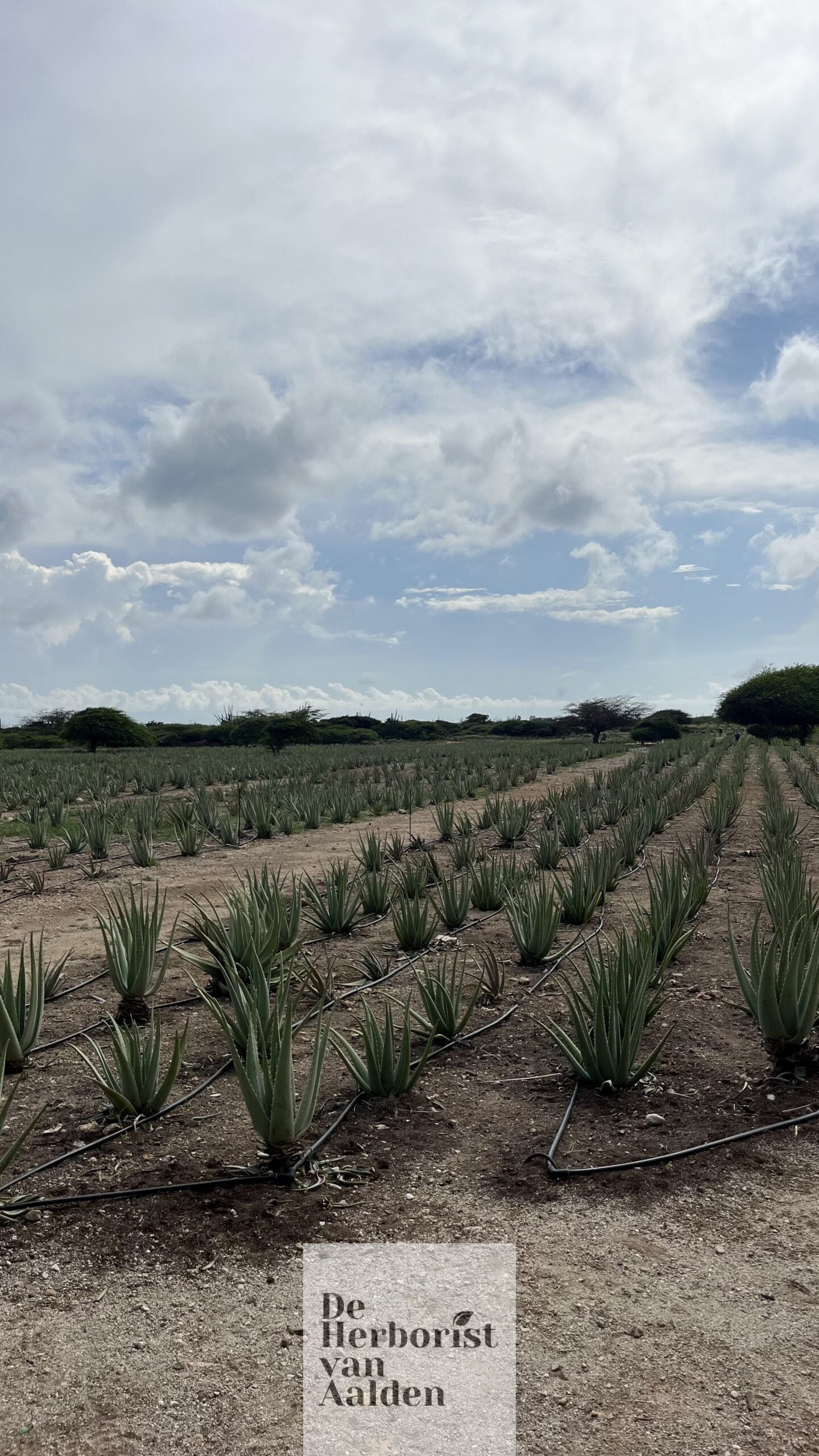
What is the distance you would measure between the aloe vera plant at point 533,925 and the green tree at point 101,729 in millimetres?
38154

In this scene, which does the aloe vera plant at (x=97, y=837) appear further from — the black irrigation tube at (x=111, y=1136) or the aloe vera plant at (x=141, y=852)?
the black irrigation tube at (x=111, y=1136)

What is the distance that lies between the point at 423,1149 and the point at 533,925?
2451 millimetres

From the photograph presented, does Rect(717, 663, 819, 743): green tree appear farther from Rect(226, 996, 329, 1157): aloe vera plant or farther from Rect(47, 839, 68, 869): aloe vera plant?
Rect(226, 996, 329, 1157): aloe vera plant

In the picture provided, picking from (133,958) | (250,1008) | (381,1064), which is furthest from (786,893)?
(133,958)

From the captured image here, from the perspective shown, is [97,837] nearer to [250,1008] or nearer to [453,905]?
[453,905]

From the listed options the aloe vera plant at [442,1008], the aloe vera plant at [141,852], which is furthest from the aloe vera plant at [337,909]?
the aloe vera plant at [141,852]

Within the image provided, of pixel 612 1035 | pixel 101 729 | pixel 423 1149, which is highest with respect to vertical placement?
pixel 101 729

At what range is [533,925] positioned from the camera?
18.5 ft

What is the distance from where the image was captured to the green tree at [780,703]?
48875 millimetres

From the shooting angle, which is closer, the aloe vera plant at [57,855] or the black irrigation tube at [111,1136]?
the black irrigation tube at [111,1136]

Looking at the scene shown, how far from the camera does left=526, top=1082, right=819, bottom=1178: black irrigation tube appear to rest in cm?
312

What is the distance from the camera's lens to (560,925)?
6.83 metres

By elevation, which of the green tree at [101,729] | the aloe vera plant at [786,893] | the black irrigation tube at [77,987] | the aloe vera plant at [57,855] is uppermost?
the green tree at [101,729]

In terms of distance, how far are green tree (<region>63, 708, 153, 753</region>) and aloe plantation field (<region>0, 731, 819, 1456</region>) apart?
118 feet
